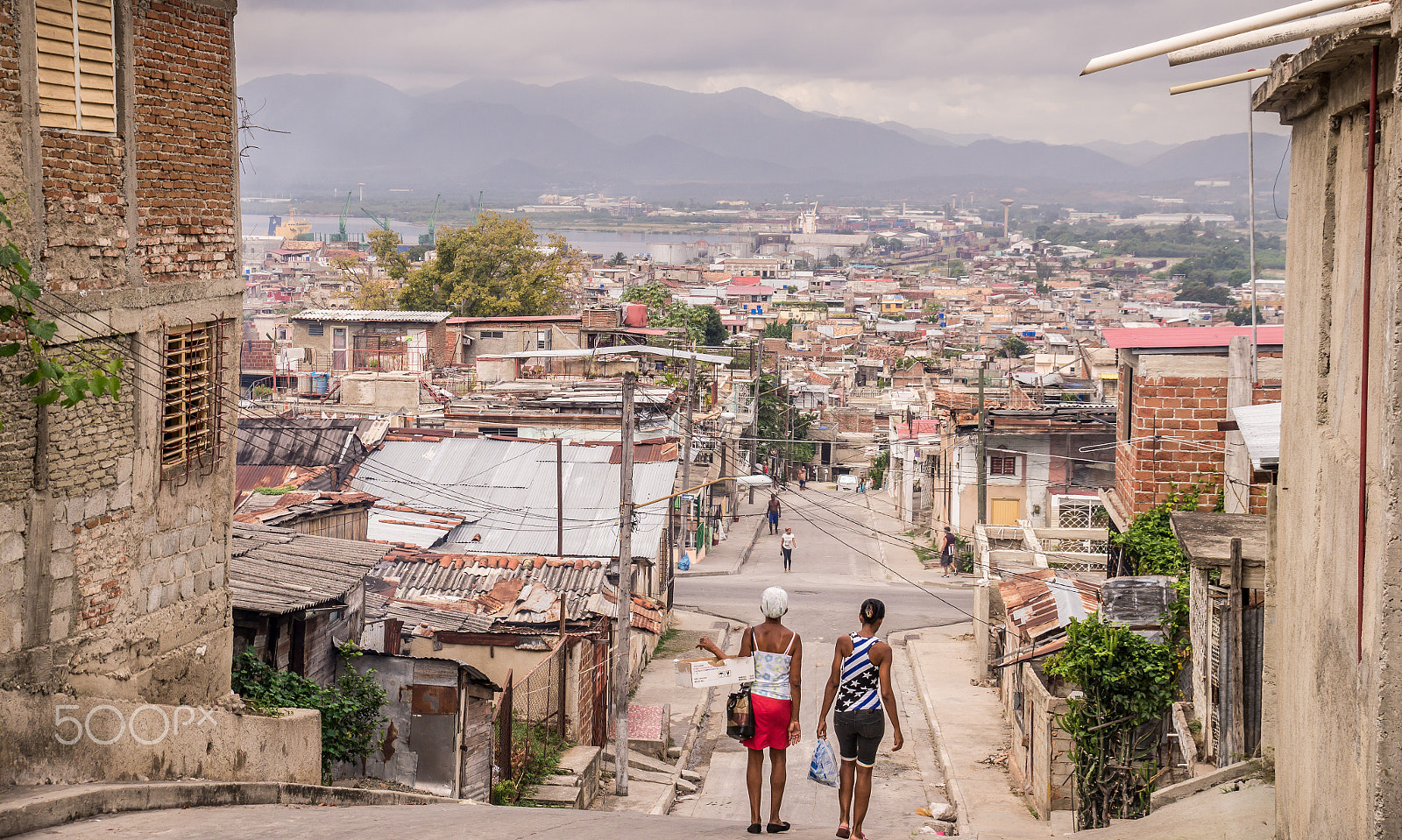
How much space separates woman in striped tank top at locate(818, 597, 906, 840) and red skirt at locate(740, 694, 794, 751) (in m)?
0.24

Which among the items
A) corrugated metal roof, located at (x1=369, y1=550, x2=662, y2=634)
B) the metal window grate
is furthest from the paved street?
Result: the metal window grate

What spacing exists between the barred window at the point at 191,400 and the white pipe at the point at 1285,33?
7075 mm

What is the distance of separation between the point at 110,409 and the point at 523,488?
1791 centimetres

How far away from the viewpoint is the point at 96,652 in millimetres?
7812

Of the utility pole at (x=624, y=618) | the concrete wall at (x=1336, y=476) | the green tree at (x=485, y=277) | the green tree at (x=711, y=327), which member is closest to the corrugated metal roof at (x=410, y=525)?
the utility pole at (x=624, y=618)

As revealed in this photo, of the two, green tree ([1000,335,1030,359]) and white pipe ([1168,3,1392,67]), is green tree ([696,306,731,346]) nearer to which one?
green tree ([1000,335,1030,359])

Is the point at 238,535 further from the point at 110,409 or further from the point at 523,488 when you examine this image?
the point at 523,488

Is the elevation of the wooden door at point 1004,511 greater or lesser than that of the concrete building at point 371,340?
lesser

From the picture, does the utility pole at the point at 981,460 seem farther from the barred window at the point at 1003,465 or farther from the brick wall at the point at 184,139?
the brick wall at the point at 184,139

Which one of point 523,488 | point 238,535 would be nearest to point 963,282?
point 523,488

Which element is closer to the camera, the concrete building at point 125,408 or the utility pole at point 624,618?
the concrete building at point 125,408

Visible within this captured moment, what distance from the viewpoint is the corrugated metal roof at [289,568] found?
10.6 metres

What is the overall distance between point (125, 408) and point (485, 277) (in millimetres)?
50066

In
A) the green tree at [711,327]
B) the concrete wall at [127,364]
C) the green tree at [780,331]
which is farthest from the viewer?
the green tree at [780,331]
